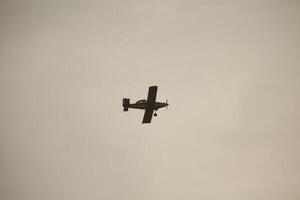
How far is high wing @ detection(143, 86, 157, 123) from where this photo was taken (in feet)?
62.6

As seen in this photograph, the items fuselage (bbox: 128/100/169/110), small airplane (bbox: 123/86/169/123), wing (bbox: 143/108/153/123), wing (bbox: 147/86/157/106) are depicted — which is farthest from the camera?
wing (bbox: 143/108/153/123)

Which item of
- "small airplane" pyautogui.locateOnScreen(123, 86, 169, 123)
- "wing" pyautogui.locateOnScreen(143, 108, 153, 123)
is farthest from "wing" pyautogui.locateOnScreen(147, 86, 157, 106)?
"wing" pyautogui.locateOnScreen(143, 108, 153, 123)

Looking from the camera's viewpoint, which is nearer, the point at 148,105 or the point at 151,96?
the point at 151,96

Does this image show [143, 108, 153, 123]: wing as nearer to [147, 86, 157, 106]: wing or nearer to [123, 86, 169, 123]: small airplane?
[123, 86, 169, 123]: small airplane

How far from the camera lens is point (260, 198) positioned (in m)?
21.6

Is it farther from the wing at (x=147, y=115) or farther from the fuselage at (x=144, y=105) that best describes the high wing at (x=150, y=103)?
the fuselage at (x=144, y=105)

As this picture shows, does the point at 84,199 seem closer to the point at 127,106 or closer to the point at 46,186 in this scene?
the point at 46,186

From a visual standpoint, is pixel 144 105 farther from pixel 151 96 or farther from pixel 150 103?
pixel 151 96

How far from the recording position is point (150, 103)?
19.8 meters

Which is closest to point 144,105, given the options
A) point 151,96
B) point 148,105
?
point 148,105

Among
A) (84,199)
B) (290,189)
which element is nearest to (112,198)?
(84,199)

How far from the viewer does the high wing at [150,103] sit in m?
19.1

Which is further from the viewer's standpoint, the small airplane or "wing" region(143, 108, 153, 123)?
"wing" region(143, 108, 153, 123)

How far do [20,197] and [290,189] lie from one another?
53.2 feet
